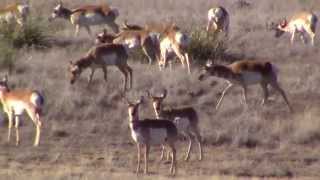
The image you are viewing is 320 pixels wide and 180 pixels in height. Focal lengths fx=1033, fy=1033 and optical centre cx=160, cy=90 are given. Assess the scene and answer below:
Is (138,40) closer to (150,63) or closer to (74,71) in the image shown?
(150,63)

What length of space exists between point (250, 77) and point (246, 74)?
12 centimetres

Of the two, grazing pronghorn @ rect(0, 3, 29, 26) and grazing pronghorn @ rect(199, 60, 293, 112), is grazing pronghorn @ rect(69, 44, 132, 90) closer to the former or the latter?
grazing pronghorn @ rect(199, 60, 293, 112)

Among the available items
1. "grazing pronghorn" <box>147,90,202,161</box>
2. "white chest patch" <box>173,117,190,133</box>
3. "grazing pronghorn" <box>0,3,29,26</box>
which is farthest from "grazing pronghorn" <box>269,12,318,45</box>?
"white chest patch" <box>173,117,190,133</box>

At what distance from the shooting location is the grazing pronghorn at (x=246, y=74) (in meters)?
22.8

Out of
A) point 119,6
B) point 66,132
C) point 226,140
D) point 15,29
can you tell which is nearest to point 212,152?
point 226,140

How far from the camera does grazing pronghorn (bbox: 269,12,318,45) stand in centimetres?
3188

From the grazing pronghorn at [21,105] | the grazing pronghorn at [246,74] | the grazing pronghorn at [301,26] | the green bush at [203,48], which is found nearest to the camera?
the grazing pronghorn at [21,105]

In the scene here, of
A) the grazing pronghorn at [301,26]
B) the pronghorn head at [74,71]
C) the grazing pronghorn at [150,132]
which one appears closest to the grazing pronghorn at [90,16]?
the grazing pronghorn at [301,26]

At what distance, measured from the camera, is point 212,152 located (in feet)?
65.5

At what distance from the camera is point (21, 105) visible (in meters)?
19.6

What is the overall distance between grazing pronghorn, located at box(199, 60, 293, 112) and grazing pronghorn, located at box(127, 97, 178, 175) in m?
5.23

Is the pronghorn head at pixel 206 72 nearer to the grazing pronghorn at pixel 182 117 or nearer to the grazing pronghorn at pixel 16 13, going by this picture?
the grazing pronghorn at pixel 182 117

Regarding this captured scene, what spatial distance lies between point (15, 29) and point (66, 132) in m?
7.76

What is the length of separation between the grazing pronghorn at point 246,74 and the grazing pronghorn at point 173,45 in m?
2.29
